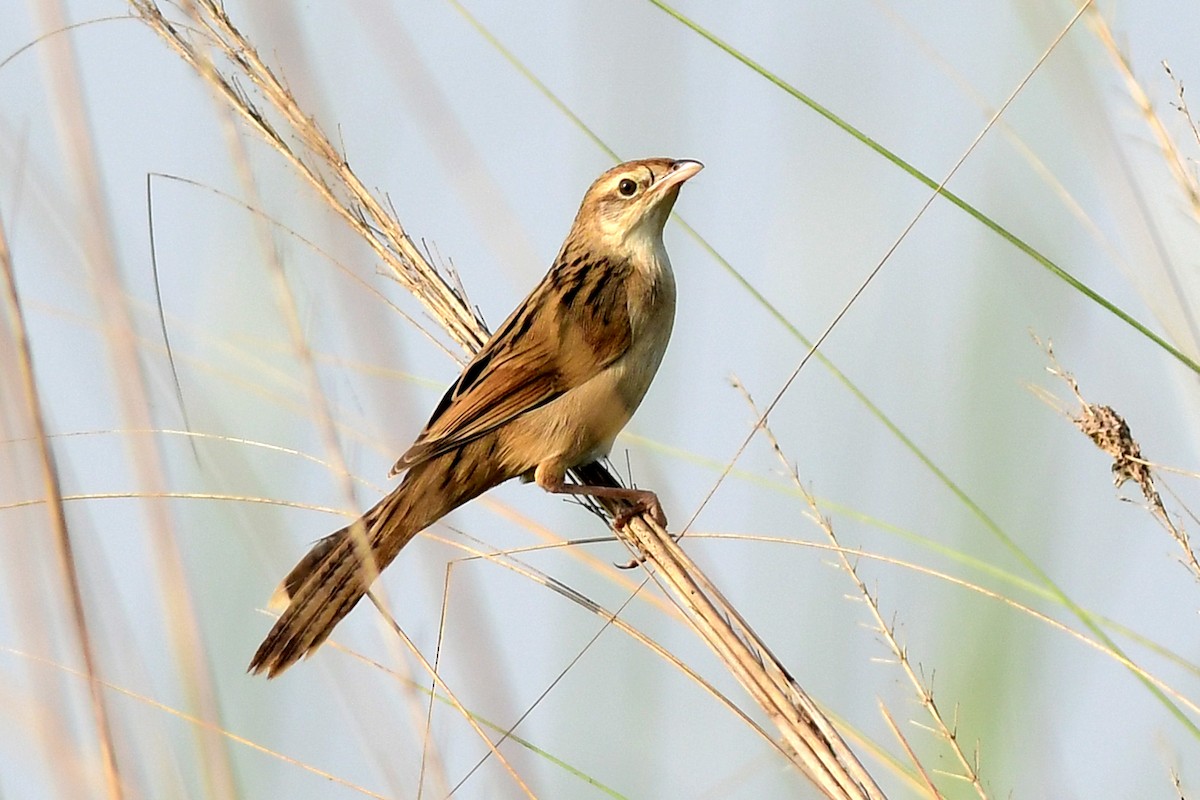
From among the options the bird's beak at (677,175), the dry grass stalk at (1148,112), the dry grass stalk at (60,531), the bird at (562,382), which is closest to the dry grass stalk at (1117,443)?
the dry grass stalk at (1148,112)

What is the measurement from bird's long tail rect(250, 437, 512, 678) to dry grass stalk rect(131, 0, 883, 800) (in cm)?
33

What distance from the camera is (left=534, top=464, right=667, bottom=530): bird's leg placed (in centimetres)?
307

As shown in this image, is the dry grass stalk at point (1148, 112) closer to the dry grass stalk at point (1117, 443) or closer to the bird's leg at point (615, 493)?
the dry grass stalk at point (1117, 443)

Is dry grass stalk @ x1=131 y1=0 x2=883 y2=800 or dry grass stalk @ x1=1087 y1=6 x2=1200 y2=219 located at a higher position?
dry grass stalk @ x1=1087 y1=6 x2=1200 y2=219

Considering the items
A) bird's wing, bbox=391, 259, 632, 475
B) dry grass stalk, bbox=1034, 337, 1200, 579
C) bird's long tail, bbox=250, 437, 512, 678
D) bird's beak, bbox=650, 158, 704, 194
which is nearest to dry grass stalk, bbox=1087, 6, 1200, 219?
dry grass stalk, bbox=1034, 337, 1200, 579

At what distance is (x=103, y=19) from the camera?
2326 millimetres

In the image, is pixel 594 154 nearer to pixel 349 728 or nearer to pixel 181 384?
pixel 181 384

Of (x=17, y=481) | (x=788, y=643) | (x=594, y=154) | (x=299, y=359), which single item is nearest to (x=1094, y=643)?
(x=788, y=643)

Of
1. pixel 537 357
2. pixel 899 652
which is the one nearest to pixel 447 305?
pixel 537 357

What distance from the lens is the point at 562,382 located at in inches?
149

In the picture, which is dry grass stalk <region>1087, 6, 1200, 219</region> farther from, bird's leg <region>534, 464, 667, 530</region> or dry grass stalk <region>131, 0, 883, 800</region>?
bird's leg <region>534, 464, 667, 530</region>

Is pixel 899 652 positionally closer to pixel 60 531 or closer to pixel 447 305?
pixel 60 531

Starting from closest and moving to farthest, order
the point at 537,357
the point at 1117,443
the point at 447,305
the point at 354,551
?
the point at 1117,443, the point at 354,551, the point at 447,305, the point at 537,357

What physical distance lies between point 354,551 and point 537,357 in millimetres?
951
